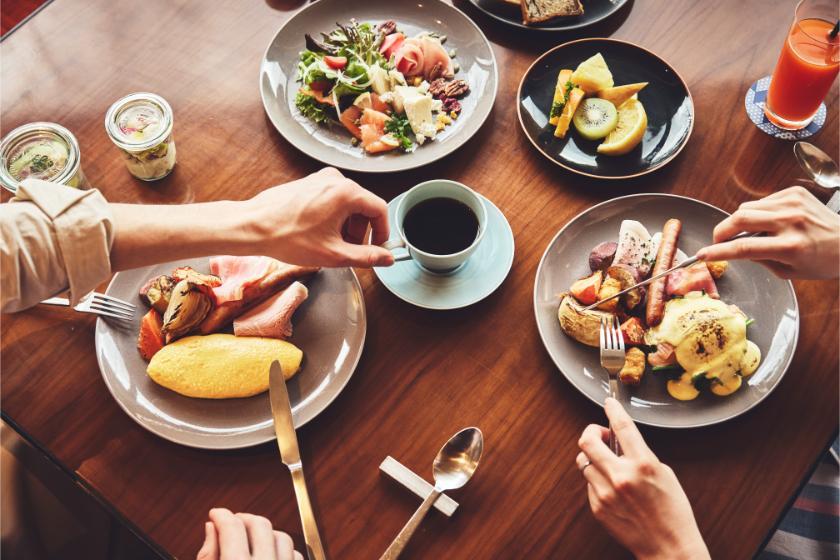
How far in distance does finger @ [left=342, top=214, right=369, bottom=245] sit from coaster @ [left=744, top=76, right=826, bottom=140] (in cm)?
105

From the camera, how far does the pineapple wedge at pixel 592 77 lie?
1.67 m

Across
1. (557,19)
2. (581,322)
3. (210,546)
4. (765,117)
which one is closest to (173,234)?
(210,546)

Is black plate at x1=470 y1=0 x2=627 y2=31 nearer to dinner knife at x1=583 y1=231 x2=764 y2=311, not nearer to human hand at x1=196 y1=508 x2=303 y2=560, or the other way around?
dinner knife at x1=583 y1=231 x2=764 y2=311

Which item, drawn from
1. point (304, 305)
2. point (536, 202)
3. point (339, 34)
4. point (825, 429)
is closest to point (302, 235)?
point (304, 305)

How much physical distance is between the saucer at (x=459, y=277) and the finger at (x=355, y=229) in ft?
0.30

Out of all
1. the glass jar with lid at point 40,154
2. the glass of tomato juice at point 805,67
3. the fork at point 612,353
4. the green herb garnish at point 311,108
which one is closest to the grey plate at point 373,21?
the green herb garnish at point 311,108

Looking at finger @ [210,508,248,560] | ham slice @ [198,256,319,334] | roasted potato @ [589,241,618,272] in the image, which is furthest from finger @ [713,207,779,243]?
finger @ [210,508,248,560]

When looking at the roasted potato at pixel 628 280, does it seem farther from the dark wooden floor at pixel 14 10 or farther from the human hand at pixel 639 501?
the dark wooden floor at pixel 14 10

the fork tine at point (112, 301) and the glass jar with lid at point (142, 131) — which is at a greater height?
the glass jar with lid at point (142, 131)

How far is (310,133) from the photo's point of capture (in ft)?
5.52

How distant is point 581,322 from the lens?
137 cm

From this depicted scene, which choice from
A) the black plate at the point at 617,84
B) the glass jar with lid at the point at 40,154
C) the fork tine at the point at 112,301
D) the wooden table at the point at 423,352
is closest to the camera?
the wooden table at the point at 423,352

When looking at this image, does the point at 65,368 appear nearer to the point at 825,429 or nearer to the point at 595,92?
the point at 595,92

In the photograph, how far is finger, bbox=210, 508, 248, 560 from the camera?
1.17m
